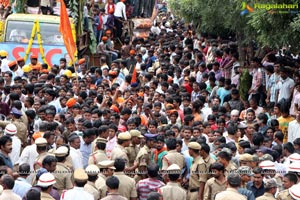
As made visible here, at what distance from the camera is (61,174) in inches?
504

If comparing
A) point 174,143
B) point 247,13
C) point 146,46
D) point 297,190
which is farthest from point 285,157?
point 146,46

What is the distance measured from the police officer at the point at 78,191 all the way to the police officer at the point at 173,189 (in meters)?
1.00

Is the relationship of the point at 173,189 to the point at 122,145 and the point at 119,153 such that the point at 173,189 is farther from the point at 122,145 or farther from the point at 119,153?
the point at 122,145

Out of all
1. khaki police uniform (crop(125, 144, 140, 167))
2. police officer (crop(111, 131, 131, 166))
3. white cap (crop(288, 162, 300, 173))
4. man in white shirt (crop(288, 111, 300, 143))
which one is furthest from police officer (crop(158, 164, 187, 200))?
man in white shirt (crop(288, 111, 300, 143))

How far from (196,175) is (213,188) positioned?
0.85 metres

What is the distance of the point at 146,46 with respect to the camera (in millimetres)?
27984

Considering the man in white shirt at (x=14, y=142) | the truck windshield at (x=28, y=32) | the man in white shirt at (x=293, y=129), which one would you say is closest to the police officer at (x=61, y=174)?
the man in white shirt at (x=14, y=142)

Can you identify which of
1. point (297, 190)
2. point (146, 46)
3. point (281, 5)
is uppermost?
point (281, 5)

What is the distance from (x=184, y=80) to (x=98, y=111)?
4.85 m

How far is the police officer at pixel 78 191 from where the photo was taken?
1170 cm

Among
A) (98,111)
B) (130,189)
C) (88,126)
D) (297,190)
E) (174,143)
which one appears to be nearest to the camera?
(297,190)

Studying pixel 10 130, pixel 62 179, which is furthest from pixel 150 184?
pixel 10 130

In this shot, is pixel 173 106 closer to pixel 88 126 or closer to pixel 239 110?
pixel 239 110

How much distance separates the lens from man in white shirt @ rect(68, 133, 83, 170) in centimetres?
1355
